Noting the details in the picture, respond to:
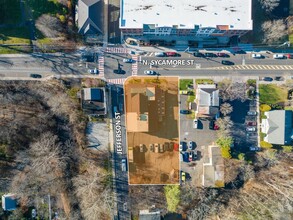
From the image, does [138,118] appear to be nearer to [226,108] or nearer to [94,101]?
[94,101]

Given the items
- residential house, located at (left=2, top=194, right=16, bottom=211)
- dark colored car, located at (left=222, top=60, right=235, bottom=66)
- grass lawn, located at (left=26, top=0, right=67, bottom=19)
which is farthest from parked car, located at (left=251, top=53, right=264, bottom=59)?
residential house, located at (left=2, top=194, right=16, bottom=211)

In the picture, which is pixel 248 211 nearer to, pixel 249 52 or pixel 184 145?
pixel 184 145

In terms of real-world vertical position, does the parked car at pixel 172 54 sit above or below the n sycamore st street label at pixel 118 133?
above

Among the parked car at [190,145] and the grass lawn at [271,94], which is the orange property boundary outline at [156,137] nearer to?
the parked car at [190,145]

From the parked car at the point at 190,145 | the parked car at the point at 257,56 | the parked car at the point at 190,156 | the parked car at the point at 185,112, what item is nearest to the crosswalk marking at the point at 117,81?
the parked car at the point at 185,112

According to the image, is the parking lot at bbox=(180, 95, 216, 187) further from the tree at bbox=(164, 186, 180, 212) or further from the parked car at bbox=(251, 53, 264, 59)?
the parked car at bbox=(251, 53, 264, 59)

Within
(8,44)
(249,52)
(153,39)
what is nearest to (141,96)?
(153,39)

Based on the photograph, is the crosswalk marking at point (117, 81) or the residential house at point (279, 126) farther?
the crosswalk marking at point (117, 81)
